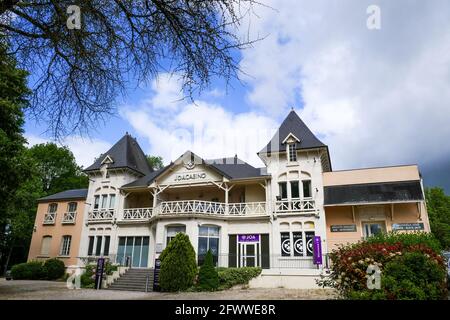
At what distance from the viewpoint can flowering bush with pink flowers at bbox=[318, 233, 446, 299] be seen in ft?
17.7

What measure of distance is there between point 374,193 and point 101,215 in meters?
21.3

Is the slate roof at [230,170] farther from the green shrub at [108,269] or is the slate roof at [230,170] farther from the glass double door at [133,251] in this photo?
the green shrub at [108,269]

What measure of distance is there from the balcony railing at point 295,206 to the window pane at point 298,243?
1.57 meters

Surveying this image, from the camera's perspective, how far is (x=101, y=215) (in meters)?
26.8

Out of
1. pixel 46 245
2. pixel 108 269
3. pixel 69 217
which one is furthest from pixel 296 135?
pixel 46 245

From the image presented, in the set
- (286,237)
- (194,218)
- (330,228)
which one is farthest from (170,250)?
(330,228)

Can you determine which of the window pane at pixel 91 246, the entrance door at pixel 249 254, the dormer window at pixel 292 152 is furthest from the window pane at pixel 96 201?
the dormer window at pixel 292 152

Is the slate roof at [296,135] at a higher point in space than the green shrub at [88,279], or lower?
higher

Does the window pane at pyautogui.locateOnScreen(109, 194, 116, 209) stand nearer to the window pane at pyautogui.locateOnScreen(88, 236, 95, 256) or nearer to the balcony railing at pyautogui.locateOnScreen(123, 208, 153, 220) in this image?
the balcony railing at pyautogui.locateOnScreen(123, 208, 153, 220)

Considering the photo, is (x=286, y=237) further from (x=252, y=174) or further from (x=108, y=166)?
(x=108, y=166)

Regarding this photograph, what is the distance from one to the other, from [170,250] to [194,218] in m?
4.93

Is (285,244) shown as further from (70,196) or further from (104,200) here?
(70,196)

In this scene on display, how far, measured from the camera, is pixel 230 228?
22609mm

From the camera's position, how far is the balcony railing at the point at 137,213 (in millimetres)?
25016
